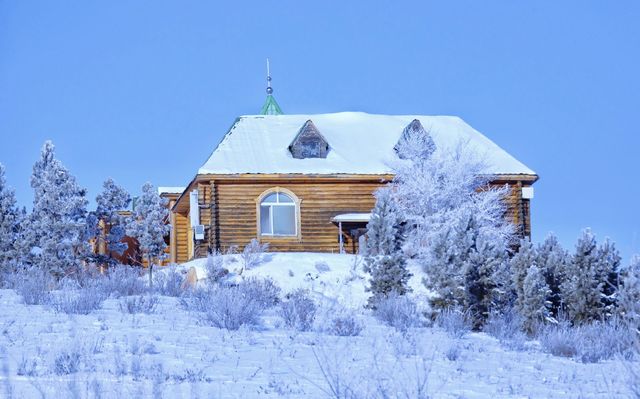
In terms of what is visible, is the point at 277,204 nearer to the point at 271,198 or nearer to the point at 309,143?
the point at 271,198

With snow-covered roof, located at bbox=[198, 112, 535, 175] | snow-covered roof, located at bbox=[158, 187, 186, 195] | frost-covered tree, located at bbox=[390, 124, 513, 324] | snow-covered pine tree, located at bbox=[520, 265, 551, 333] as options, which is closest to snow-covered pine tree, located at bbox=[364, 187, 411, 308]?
snow-covered pine tree, located at bbox=[520, 265, 551, 333]

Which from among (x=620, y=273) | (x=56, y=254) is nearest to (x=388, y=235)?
(x=620, y=273)

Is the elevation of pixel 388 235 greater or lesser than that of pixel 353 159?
lesser

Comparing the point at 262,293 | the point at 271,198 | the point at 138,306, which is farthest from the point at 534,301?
the point at 271,198

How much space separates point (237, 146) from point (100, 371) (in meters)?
22.9

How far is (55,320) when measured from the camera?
11.2m

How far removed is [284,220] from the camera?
2952 centimetres

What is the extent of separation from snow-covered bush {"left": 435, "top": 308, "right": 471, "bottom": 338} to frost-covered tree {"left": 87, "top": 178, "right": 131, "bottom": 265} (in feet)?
70.3

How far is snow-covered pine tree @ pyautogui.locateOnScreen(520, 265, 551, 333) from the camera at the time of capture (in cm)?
1376

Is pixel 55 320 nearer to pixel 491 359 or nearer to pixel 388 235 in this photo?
pixel 491 359

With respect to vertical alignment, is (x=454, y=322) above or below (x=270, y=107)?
below

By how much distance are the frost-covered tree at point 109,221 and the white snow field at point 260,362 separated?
21.0 m

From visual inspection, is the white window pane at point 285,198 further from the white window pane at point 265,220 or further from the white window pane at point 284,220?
the white window pane at point 265,220

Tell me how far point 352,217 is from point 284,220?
7.19ft
